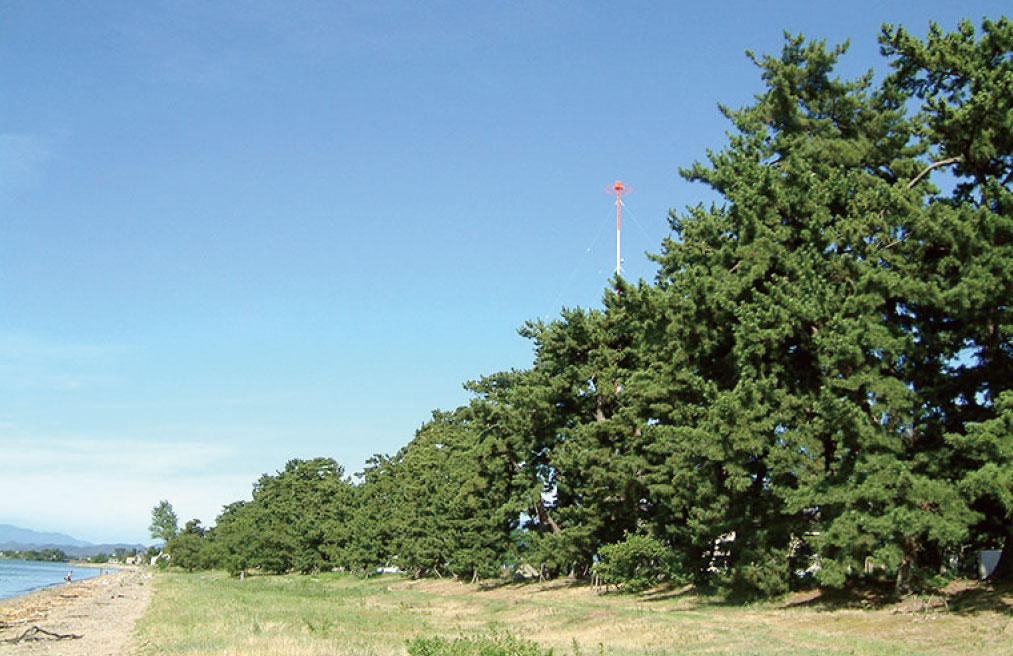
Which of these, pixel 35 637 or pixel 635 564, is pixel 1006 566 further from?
pixel 35 637

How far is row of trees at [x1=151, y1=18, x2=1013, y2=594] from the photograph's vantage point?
20.8m

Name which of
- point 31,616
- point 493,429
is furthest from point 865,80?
point 31,616

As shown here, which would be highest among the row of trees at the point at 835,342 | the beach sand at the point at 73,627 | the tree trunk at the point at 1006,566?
the row of trees at the point at 835,342

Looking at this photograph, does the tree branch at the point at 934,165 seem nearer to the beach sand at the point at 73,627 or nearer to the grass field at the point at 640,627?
the grass field at the point at 640,627

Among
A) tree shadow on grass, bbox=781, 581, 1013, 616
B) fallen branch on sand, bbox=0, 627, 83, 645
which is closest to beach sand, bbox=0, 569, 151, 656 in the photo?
fallen branch on sand, bbox=0, 627, 83, 645

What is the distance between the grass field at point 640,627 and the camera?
18.4 metres

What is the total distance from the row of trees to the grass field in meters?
1.45

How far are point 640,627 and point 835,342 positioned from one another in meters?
9.40

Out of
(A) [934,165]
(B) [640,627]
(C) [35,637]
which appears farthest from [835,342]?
(C) [35,637]

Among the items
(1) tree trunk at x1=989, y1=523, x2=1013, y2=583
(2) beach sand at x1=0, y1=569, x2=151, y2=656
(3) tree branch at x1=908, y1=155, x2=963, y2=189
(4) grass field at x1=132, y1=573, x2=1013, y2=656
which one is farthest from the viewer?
(2) beach sand at x1=0, y1=569, x2=151, y2=656

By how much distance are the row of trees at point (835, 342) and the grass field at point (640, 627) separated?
1450mm

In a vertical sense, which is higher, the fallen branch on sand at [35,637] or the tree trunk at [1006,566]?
the tree trunk at [1006,566]

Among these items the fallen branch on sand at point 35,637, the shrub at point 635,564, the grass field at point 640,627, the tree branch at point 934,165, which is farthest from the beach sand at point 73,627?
the tree branch at point 934,165

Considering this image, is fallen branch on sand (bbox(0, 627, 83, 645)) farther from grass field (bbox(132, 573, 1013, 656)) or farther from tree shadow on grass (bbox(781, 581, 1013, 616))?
tree shadow on grass (bbox(781, 581, 1013, 616))
